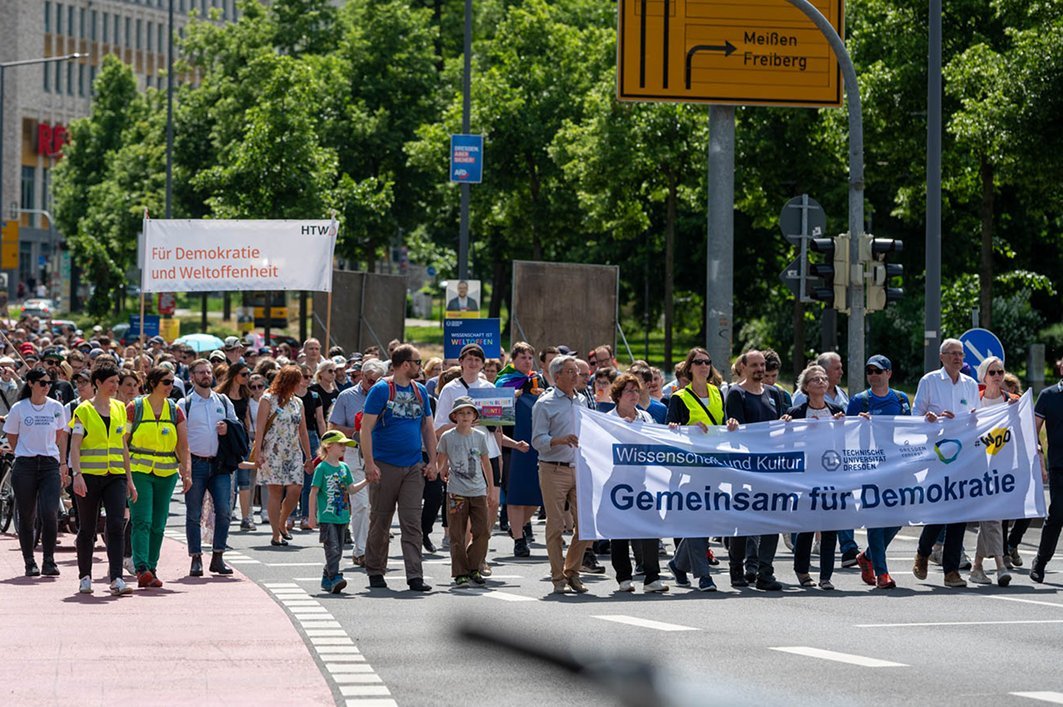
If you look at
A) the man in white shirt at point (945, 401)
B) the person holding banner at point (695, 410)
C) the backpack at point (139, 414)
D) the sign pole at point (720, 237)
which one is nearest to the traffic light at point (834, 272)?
the sign pole at point (720, 237)

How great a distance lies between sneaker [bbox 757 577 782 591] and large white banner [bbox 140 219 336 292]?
46.6 ft

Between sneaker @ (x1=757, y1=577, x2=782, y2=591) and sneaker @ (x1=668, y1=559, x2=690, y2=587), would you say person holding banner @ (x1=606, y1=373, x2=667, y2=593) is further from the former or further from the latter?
sneaker @ (x1=757, y1=577, x2=782, y2=591)

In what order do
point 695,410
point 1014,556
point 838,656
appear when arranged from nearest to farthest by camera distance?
point 838,656, point 695,410, point 1014,556

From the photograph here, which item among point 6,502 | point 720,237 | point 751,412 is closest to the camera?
point 751,412

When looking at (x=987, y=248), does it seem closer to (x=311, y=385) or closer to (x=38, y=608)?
(x=311, y=385)

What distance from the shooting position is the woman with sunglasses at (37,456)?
1456cm

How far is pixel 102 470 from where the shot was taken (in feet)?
43.9

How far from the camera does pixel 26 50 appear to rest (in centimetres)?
10894

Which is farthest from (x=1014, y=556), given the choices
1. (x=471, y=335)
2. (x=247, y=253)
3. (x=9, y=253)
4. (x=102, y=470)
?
(x=9, y=253)

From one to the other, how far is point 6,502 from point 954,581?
9.08 metres

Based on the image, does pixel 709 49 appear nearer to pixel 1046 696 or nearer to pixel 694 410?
pixel 694 410

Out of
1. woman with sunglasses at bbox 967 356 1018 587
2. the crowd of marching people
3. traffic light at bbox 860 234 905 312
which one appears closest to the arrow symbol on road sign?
traffic light at bbox 860 234 905 312

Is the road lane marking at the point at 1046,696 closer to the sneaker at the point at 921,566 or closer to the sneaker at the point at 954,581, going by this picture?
the sneaker at the point at 954,581

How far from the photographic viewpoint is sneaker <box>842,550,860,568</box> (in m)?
15.3
